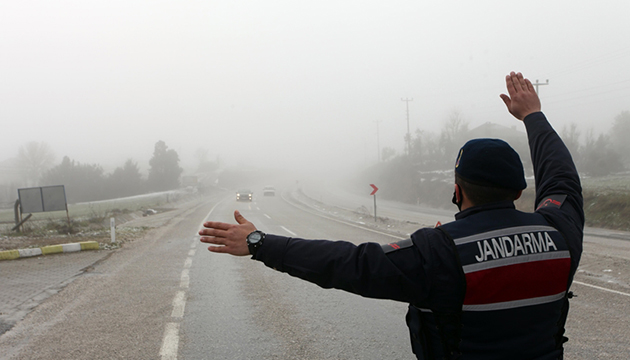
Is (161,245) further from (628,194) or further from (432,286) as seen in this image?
(628,194)

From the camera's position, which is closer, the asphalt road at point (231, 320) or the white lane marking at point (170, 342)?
the white lane marking at point (170, 342)

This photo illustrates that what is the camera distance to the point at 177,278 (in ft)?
27.0

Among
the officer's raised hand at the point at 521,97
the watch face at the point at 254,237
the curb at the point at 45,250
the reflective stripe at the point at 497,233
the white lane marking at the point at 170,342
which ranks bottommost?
the curb at the point at 45,250

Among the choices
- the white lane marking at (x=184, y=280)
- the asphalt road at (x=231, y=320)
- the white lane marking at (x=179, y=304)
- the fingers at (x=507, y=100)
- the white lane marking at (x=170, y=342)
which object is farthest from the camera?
the white lane marking at (x=184, y=280)

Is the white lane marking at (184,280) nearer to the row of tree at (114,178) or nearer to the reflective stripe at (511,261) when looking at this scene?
the reflective stripe at (511,261)

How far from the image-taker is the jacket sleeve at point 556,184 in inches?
75.9

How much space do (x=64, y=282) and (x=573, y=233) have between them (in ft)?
29.0

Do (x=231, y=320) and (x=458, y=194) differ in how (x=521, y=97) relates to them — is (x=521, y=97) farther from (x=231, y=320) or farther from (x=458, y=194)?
(x=231, y=320)

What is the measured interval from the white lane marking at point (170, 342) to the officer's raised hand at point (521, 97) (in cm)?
384

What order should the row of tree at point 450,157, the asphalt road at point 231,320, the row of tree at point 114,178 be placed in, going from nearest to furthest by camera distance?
1. the asphalt road at point 231,320
2. the row of tree at point 450,157
3. the row of tree at point 114,178

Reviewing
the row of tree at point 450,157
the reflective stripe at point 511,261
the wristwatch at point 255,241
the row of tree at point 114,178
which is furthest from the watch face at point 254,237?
the row of tree at point 114,178

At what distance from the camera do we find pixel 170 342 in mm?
4715

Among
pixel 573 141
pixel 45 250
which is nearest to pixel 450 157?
pixel 573 141

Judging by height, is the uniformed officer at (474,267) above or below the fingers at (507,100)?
below
